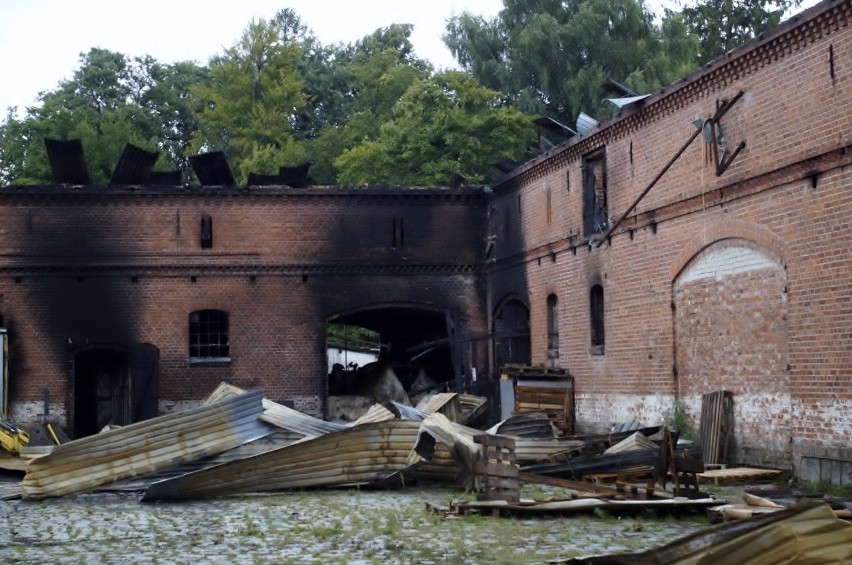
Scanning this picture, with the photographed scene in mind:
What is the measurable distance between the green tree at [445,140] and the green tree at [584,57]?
407 centimetres

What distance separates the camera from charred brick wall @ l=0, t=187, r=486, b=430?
29969 millimetres

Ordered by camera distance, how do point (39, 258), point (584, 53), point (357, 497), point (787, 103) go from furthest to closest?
Answer: 1. point (584, 53)
2. point (39, 258)
3. point (787, 103)
4. point (357, 497)

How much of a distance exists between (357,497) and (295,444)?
1122 mm

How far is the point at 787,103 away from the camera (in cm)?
1683

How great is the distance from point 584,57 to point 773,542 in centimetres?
4358

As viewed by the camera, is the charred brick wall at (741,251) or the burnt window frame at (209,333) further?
the burnt window frame at (209,333)

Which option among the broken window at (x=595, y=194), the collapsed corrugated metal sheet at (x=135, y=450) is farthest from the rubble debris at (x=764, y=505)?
the broken window at (x=595, y=194)

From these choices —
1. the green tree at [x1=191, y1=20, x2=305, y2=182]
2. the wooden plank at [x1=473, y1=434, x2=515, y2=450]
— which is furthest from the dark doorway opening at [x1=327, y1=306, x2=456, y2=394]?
the green tree at [x1=191, y1=20, x2=305, y2=182]

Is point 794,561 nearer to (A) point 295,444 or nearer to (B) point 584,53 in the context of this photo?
(A) point 295,444

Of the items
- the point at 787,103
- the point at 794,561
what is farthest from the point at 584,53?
the point at 794,561

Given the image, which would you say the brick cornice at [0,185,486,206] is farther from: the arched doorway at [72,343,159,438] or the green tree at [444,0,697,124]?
the green tree at [444,0,697,124]

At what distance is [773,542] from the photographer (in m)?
7.12

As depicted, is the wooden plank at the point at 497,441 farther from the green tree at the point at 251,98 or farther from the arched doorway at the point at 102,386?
the green tree at the point at 251,98

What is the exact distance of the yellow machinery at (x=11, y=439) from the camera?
21797mm
